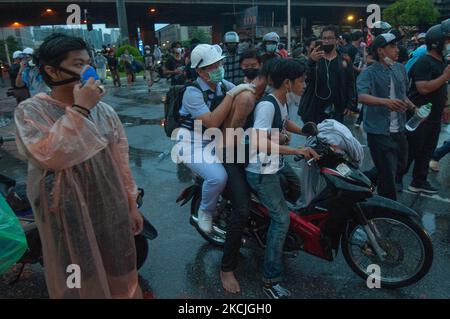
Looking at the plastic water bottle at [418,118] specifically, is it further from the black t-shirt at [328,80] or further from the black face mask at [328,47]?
the black face mask at [328,47]

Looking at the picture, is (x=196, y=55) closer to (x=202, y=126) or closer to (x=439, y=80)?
(x=202, y=126)

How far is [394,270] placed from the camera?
300 cm

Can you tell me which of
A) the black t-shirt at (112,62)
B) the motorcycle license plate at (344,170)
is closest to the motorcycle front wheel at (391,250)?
the motorcycle license plate at (344,170)

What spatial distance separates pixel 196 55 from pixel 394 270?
7.79 feet

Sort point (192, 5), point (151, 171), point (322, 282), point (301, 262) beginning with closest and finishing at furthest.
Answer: point (322, 282) → point (301, 262) → point (151, 171) → point (192, 5)

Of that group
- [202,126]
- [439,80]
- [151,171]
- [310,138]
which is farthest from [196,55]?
[151,171]

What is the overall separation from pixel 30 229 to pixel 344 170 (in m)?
2.43

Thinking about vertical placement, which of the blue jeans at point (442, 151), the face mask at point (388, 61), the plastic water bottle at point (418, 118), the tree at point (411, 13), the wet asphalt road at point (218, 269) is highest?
the tree at point (411, 13)

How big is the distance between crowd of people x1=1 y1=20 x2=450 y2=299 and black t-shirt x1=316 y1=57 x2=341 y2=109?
13mm

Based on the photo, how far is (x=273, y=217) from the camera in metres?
2.89

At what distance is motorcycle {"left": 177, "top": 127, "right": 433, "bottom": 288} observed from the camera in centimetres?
280

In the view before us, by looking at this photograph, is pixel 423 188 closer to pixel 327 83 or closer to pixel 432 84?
pixel 432 84

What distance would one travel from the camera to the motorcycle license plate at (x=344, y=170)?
2.82 metres

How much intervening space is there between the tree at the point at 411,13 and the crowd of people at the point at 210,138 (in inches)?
1554
